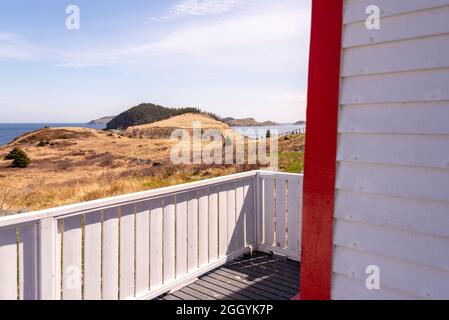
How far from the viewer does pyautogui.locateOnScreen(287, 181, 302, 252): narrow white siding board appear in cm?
346

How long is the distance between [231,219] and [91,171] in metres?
13.4

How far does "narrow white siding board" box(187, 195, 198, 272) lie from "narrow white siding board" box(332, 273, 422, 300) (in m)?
1.64

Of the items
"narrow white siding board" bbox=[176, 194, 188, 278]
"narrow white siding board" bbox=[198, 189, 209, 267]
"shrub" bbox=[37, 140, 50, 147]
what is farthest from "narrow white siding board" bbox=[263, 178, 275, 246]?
"shrub" bbox=[37, 140, 50, 147]

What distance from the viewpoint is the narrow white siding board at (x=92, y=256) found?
7.12 feet

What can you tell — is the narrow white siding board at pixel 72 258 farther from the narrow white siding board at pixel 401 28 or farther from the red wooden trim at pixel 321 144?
the narrow white siding board at pixel 401 28

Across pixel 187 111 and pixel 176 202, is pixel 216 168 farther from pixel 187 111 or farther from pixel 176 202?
pixel 187 111

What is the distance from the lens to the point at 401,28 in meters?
1.36

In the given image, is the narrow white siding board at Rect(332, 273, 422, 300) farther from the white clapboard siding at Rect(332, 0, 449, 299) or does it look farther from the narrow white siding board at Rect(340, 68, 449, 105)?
the narrow white siding board at Rect(340, 68, 449, 105)

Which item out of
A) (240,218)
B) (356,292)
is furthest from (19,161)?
(356,292)

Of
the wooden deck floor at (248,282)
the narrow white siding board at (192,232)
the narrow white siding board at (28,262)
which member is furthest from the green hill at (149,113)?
the narrow white siding board at (28,262)

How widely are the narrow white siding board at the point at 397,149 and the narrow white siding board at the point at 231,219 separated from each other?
202cm

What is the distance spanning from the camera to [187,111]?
3130 centimetres
